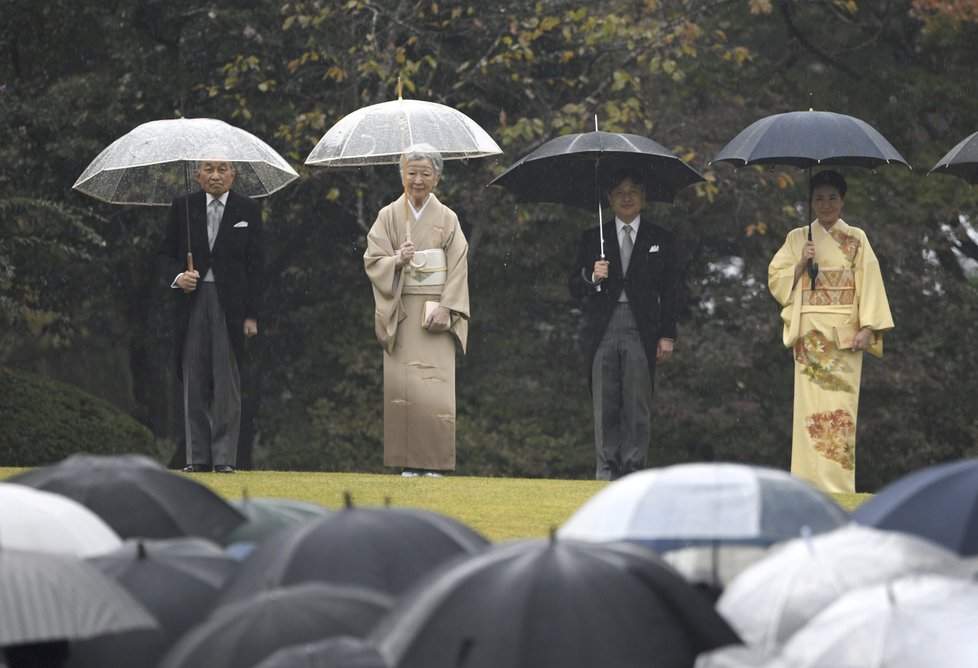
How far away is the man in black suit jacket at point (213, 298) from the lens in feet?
35.7

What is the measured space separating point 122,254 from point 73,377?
3179 millimetres

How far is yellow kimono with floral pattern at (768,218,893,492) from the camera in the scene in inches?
430

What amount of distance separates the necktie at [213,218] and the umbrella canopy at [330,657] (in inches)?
304

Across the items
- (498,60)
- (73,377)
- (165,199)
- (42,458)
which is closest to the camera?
(165,199)

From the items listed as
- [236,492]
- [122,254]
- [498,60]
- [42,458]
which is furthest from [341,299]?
[236,492]

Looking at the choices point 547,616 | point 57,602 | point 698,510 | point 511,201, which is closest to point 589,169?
point 511,201

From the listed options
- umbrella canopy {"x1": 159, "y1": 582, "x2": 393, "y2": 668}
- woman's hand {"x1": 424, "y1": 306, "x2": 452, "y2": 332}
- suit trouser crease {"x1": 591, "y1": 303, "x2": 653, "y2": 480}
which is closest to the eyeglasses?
suit trouser crease {"x1": 591, "y1": 303, "x2": 653, "y2": 480}

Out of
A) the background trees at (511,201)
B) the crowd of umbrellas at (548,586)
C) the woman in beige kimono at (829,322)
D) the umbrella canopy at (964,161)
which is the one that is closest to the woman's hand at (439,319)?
the woman in beige kimono at (829,322)

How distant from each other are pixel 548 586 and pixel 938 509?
1578mm

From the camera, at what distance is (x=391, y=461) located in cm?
1116

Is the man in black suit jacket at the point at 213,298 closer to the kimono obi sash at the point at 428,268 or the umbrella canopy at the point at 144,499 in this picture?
the kimono obi sash at the point at 428,268

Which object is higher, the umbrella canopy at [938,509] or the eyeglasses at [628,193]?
the eyeglasses at [628,193]

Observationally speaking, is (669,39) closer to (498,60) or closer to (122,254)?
(498,60)

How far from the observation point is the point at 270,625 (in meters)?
3.77
